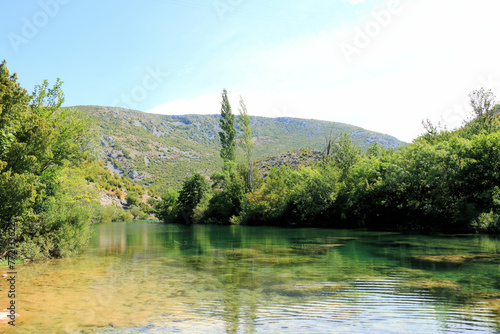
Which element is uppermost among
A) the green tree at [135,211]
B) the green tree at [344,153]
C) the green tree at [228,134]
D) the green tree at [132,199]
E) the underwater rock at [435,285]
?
the green tree at [228,134]

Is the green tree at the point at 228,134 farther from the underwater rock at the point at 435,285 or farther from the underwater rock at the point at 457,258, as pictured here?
the underwater rock at the point at 435,285

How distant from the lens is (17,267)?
49.5ft

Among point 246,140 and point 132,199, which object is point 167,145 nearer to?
point 132,199

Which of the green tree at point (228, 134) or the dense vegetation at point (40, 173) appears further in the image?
the green tree at point (228, 134)

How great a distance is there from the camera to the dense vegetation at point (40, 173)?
48.0 feet

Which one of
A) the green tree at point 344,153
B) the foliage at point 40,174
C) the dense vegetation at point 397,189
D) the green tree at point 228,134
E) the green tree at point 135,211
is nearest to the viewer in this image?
the foliage at point 40,174

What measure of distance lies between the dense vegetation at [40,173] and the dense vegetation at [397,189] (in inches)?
1215

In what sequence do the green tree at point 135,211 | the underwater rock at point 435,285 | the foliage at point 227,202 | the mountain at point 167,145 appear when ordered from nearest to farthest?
the underwater rock at point 435,285, the foliage at point 227,202, the green tree at point 135,211, the mountain at point 167,145

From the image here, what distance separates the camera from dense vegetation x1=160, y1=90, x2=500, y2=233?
3023 cm

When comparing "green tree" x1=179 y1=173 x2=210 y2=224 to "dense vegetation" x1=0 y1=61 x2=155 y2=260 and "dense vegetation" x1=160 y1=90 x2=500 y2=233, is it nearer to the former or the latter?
"dense vegetation" x1=160 y1=90 x2=500 y2=233

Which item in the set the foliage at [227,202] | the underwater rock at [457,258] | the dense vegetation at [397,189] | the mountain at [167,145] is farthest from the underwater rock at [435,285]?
the mountain at [167,145]

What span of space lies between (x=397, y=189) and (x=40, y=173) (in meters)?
34.7

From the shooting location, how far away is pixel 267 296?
950 centimetres

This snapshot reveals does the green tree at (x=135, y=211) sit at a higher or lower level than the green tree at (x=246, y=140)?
lower
